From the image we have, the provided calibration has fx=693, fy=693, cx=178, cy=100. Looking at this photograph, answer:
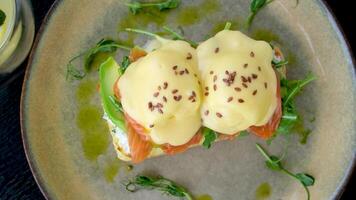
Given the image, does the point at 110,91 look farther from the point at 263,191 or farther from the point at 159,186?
the point at 263,191

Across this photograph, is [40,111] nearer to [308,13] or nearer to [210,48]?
[210,48]

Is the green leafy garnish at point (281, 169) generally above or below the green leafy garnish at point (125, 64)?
below

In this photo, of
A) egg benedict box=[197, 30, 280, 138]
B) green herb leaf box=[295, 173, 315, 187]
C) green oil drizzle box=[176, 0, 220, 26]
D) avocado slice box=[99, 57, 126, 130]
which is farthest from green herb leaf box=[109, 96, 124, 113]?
green herb leaf box=[295, 173, 315, 187]

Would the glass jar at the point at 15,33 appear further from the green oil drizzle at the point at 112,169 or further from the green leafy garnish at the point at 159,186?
the green leafy garnish at the point at 159,186

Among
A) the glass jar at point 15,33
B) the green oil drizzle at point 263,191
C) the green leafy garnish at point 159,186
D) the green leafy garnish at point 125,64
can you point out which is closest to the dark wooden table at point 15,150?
the glass jar at point 15,33

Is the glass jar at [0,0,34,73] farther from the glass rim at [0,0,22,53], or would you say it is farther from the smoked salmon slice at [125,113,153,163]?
the smoked salmon slice at [125,113,153,163]

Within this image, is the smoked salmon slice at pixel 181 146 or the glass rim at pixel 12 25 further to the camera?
the glass rim at pixel 12 25

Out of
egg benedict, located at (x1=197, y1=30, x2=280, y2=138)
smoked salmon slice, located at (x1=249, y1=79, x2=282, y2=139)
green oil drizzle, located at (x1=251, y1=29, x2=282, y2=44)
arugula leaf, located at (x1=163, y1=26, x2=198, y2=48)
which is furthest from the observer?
green oil drizzle, located at (x1=251, y1=29, x2=282, y2=44)

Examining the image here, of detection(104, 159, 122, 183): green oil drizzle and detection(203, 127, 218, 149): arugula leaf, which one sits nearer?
detection(203, 127, 218, 149): arugula leaf
